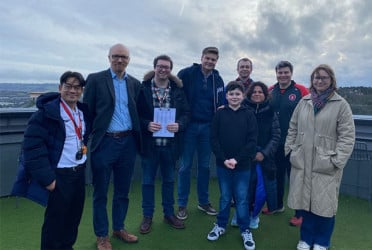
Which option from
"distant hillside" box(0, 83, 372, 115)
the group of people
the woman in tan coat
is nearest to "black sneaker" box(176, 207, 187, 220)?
the group of people

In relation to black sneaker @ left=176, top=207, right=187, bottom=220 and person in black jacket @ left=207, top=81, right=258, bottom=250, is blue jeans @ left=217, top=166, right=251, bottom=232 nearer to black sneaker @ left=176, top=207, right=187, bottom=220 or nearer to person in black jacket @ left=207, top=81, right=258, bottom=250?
person in black jacket @ left=207, top=81, right=258, bottom=250

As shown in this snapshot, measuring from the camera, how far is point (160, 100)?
326 cm

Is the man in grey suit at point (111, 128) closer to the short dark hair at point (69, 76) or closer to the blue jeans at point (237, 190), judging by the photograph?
the short dark hair at point (69, 76)

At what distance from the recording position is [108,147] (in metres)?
2.84

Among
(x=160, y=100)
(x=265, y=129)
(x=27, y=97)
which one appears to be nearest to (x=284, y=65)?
(x=265, y=129)

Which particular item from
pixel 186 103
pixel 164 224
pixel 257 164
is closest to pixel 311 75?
pixel 257 164

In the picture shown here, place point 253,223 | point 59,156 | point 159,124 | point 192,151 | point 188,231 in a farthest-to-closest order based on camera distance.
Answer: point 192,151 → point 253,223 → point 188,231 → point 159,124 → point 59,156

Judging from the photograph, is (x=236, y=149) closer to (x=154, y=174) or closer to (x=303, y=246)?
(x=154, y=174)

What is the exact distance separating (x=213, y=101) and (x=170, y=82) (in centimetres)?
65

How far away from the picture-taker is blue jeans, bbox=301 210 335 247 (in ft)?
9.89

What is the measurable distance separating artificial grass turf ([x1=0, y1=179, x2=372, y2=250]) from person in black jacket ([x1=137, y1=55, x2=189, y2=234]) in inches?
11.9

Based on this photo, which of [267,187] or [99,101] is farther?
[267,187]

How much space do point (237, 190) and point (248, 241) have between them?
0.53 m

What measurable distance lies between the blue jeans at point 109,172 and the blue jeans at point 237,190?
3.09 feet
